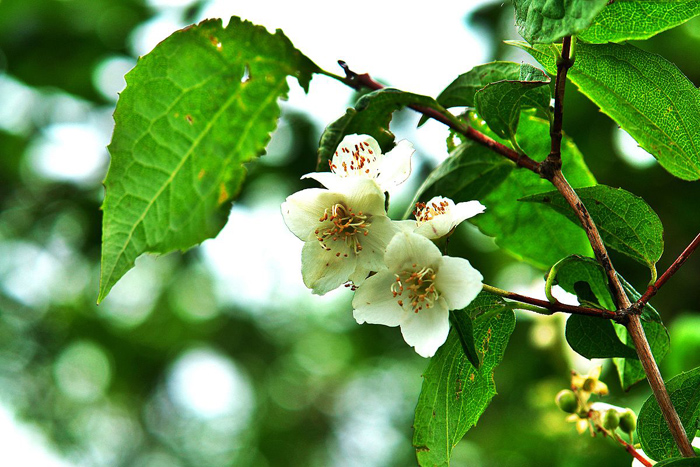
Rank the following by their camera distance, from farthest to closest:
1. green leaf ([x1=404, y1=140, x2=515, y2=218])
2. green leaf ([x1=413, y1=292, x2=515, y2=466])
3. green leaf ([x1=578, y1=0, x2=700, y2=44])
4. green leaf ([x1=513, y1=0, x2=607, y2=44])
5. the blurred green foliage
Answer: the blurred green foliage, green leaf ([x1=404, y1=140, x2=515, y2=218]), green leaf ([x1=413, y1=292, x2=515, y2=466]), green leaf ([x1=578, y1=0, x2=700, y2=44]), green leaf ([x1=513, y1=0, x2=607, y2=44])

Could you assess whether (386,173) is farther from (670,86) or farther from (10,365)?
(10,365)

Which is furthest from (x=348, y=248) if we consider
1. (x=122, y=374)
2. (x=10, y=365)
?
(x=10, y=365)

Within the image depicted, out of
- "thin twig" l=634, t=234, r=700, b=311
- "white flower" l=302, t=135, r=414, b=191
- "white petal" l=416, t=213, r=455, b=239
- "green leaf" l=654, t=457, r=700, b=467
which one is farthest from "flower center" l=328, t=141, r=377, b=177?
"green leaf" l=654, t=457, r=700, b=467

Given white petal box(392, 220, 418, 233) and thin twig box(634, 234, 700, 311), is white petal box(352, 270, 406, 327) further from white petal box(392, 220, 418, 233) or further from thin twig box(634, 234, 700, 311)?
thin twig box(634, 234, 700, 311)

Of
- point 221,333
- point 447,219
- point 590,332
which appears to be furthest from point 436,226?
point 221,333

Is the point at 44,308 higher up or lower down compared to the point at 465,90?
higher up

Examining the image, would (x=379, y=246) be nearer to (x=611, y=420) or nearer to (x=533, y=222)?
(x=533, y=222)
